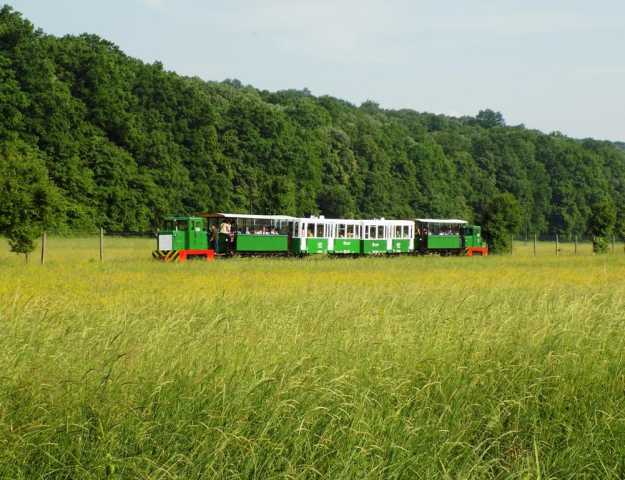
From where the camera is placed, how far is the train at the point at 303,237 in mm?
41969

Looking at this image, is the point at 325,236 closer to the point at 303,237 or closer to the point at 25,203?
the point at 303,237

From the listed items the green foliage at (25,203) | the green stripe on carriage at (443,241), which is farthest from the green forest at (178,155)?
the green stripe on carriage at (443,241)

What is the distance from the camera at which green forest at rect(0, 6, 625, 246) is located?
5638cm

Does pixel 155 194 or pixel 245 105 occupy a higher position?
pixel 245 105

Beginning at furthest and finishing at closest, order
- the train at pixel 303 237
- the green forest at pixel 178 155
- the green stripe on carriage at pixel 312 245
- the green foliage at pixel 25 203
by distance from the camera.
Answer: the green forest at pixel 178 155, the green stripe on carriage at pixel 312 245, the train at pixel 303 237, the green foliage at pixel 25 203

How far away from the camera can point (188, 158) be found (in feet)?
233

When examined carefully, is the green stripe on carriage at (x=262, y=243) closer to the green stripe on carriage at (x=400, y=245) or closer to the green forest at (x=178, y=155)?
the green forest at (x=178, y=155)

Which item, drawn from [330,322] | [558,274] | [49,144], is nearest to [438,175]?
[49,144]

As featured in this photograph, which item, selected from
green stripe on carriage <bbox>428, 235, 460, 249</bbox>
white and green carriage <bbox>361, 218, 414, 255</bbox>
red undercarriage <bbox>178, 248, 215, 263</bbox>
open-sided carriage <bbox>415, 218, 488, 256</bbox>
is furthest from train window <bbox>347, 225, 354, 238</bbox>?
red undercarriage <bbox>178, 248, 215, 263</bbox>

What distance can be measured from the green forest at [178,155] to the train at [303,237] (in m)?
4.63

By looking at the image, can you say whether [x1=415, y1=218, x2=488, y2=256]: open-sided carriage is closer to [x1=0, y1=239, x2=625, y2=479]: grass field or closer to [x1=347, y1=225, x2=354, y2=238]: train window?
[x1=347, y1=225, x2=354, y2=238]: train window

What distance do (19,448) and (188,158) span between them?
216 feet

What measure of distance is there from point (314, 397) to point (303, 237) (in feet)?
131

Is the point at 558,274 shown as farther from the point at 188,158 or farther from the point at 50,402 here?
the point at 188,158
